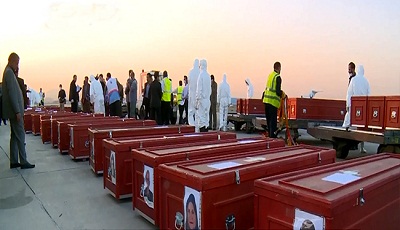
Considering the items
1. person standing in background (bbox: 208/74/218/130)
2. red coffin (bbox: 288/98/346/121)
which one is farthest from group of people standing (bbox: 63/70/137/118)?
red coffin (bbox: 288/98/346/121)

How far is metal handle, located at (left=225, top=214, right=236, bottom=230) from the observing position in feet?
7.38

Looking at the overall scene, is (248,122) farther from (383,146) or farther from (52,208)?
(52,208)

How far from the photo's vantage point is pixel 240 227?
234 centimetres

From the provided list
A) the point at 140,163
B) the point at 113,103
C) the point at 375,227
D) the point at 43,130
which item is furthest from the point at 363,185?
the point at 113,103

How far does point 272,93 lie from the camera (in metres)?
6.96

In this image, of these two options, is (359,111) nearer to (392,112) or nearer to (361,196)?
(392,112)

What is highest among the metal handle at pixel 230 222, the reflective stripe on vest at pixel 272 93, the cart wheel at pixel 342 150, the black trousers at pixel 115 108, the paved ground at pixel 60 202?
the reflective stripe on vest at pixel 272 93

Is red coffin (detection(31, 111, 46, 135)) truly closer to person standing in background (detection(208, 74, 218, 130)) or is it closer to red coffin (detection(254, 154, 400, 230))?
person standing in background (detection(208, 74, 218, 130))

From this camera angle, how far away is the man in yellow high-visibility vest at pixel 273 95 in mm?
6922

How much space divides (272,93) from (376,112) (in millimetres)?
2006

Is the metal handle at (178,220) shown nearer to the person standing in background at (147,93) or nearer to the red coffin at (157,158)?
the red coffin at (157,158)

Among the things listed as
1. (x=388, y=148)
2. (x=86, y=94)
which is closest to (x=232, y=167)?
(x=388, y=148)

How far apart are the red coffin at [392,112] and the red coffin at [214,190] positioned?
3.99 metres

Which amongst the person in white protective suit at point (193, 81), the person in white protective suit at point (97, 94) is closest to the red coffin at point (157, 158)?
the person in white protective suit at point (193, 81)
